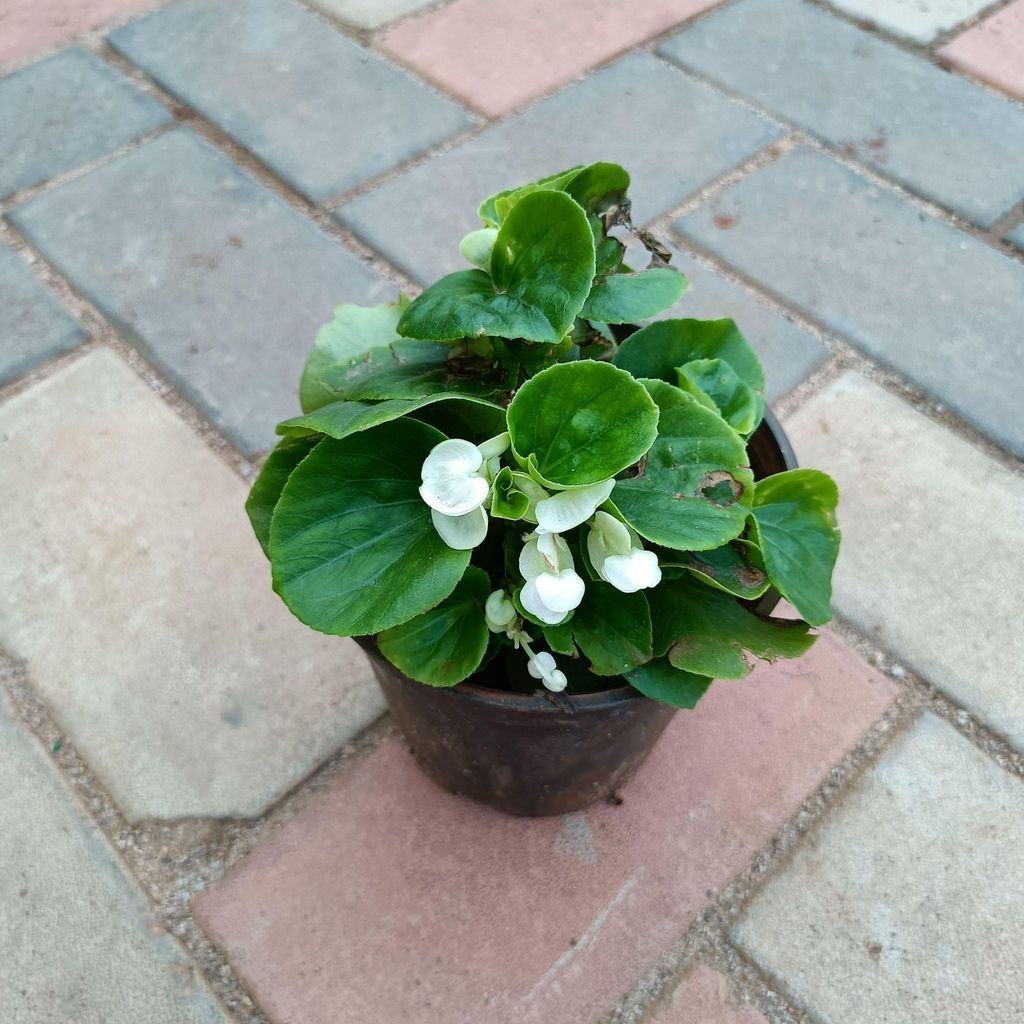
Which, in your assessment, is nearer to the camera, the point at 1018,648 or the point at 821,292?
the point at 1018,648

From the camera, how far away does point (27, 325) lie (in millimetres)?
1306

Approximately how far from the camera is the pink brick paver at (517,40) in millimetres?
1604

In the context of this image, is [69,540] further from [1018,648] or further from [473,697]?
[1018,648]

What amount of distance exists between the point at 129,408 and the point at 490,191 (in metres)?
0.60

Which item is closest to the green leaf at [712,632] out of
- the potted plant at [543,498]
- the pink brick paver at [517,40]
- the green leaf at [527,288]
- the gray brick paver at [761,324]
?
the potted plant at [543,498]

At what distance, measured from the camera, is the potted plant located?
23.0 inches

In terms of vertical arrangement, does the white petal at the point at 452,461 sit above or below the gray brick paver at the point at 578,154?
above

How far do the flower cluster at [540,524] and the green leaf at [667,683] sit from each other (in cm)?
10

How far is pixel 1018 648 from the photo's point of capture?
1.04 metres

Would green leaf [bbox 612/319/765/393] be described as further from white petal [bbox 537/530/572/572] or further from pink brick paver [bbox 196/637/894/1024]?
pink brick paver [bbox 196/637/894/1024]

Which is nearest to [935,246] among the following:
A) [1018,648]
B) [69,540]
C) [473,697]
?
[1018,648]

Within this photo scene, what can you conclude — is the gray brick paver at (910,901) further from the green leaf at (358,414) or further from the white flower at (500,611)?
the green leaf at (358,414)

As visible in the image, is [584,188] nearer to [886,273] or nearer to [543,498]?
[543,498]

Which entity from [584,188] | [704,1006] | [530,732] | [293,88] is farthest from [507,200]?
[293,88]
